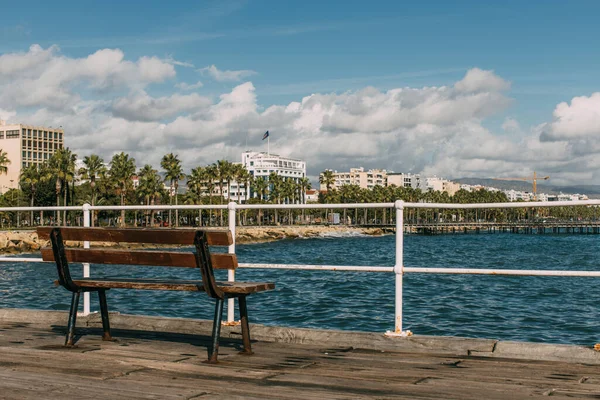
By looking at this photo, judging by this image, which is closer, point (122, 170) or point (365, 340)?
point (365, 340)

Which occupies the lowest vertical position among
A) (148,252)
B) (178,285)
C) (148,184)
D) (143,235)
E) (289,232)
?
(289,232)

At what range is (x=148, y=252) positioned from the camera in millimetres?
5707

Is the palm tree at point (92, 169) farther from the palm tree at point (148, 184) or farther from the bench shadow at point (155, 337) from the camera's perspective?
the bench shadow at point (155, 337)

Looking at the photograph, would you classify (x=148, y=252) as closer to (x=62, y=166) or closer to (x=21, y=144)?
(x=62, y=166)

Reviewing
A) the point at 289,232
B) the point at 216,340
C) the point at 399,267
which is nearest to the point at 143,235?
the point at 216,340

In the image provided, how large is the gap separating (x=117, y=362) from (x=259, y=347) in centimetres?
130

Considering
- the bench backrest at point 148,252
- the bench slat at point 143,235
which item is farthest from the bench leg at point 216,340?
the bench slat at point 143,235

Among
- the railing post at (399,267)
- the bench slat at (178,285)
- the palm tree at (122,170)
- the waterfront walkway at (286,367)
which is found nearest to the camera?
the waterfront walkway at (286,367)

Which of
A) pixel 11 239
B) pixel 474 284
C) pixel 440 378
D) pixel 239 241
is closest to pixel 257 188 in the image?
pixel 239 241

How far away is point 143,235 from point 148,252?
0.14 m

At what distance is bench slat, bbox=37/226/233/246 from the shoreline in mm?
20298

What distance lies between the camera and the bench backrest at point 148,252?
5.42 m

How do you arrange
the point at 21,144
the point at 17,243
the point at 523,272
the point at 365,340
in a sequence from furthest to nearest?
the point at 21,144
the point at 17,243
the point at 365,340
the point at 523,272

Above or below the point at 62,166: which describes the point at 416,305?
below
